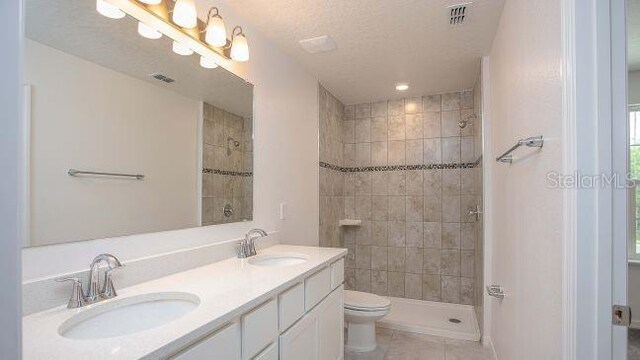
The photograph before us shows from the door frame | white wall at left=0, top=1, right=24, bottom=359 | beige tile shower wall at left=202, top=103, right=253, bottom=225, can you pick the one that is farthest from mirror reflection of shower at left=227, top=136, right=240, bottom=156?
the door frame

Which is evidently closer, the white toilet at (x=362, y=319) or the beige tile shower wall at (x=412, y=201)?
the white toilet at (x=362, y=319)

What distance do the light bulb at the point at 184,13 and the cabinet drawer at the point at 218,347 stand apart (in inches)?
51.0

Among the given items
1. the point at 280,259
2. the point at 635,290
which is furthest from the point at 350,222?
the point at 635,290

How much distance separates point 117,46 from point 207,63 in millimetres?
484

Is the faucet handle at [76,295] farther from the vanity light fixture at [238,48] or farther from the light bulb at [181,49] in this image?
the vanity light fixture at [238,48]

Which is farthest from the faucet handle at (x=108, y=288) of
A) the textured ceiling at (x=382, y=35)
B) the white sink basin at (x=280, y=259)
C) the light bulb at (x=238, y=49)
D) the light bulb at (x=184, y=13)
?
the textured ceiling at (x=382, y=35)

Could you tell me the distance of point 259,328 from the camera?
112cm

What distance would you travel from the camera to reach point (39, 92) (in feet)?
3.21

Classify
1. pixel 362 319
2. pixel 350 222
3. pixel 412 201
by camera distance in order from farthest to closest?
1. pixel 350 222
2. pixel 412 201
3. pixel 362 319

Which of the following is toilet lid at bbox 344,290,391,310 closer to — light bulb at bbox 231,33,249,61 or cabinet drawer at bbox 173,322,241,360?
cabinet drawer at bbox 173,322,241,360

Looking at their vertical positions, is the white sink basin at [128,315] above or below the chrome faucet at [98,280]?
below

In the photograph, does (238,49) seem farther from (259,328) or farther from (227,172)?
(259,328)

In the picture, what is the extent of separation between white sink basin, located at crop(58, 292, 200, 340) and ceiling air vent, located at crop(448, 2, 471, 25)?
6.54 feet

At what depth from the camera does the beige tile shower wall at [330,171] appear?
310 centimetres
